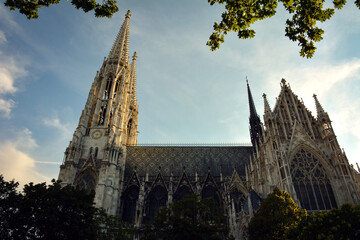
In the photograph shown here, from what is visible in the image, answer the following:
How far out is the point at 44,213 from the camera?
16.0 metres

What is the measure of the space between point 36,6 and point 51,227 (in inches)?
522

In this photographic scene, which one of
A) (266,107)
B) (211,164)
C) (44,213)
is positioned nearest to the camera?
(44,213)

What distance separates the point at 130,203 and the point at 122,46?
28499 millimetres

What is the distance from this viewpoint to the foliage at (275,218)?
16.7 m

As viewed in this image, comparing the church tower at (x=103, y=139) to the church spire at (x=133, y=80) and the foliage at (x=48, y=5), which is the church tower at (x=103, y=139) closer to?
the church spire at (x=133, y=80)

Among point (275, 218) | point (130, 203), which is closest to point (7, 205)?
point (130, 203)

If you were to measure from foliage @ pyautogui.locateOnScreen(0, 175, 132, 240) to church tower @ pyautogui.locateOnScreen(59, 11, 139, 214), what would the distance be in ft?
31.0

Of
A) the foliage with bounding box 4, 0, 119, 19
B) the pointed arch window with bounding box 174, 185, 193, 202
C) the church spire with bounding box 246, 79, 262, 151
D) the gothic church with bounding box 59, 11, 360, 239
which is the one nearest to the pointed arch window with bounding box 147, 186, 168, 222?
the gothic church with bounding box 59, 11, 360, 239

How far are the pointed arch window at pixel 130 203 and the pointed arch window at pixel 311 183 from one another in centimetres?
1870

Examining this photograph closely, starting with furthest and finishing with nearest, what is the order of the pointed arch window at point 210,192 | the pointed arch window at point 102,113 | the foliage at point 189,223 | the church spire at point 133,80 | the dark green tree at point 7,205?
the church spire at point 133,80
the pointed arch window at point 102,113
the pointed arch window at point 210,192
the foliage at point 189,223
the dark green tree at point 7,205

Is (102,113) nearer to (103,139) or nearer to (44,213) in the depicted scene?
(103,139)

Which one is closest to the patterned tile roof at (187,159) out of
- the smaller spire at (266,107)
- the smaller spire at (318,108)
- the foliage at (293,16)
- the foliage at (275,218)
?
the smaller spire at (266,107)

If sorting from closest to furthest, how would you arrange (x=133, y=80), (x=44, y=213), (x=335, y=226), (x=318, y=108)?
(x=335, y=226), (x=44, y=213), (x=318, y=108), (x=133, y=80)

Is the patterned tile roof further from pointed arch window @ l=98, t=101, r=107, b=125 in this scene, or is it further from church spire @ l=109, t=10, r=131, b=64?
church spire @ l=109, t=10, r=131, b=64
